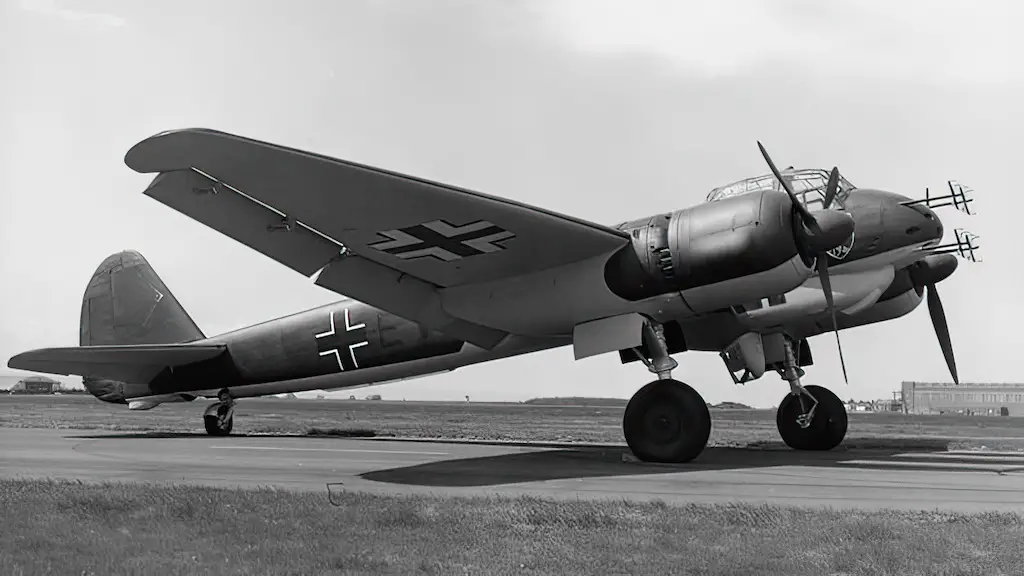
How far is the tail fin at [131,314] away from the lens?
2303 centimetres

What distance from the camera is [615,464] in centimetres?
1273

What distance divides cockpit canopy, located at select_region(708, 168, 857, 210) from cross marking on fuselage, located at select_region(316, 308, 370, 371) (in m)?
8.00

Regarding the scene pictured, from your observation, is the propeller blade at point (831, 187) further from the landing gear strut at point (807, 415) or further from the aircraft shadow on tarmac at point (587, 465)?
the landing gear strut at point (807, 415)

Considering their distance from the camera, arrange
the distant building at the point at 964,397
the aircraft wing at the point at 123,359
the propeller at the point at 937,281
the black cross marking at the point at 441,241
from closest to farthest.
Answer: the black cross marking at the point at 441,241 < the propeller at the point at 937,281 < the aircraft wing at the point at 123,359 < the distant building at the point at 964,397

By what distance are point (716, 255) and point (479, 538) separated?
6.46 meters

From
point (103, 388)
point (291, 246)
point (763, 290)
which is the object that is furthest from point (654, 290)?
point (103, 388)

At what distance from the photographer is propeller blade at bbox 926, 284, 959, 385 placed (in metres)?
17.5

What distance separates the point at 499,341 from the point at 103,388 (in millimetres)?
12920

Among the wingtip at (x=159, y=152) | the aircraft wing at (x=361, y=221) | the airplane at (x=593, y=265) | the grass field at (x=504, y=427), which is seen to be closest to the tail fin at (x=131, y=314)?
the grass field at (x=504, y=427)

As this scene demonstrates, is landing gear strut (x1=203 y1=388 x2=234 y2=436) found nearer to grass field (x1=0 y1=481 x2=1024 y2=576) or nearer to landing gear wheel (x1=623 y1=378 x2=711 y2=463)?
landing gear wheel (x1=623 y1=378 x2=711 y2=463)

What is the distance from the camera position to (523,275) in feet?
44.5

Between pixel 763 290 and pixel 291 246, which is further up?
pixel 291 246

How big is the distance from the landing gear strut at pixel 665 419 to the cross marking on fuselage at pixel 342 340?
7874 millimetres

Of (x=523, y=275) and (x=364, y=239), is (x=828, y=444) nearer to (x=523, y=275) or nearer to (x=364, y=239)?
(x=523, y=275)
